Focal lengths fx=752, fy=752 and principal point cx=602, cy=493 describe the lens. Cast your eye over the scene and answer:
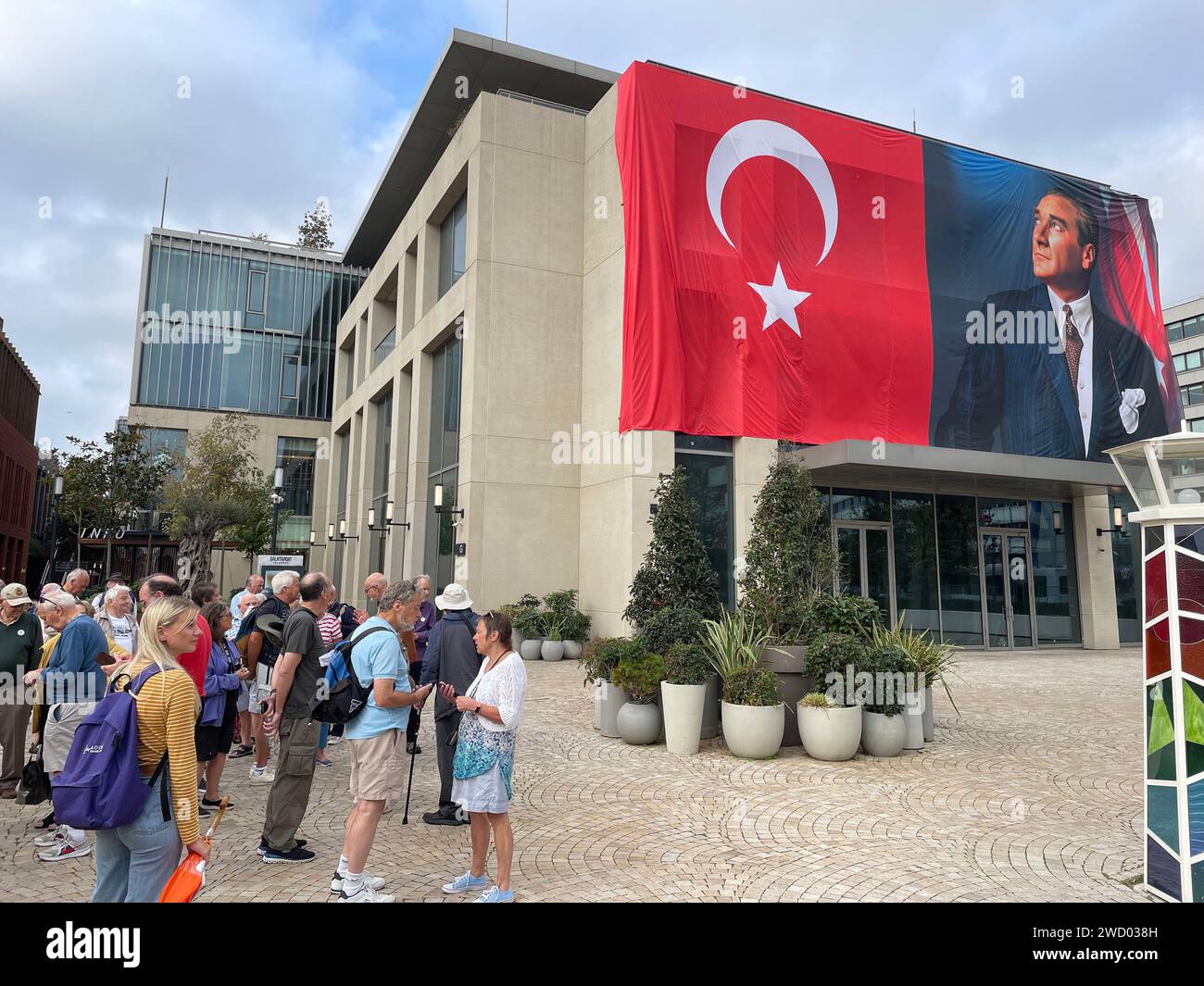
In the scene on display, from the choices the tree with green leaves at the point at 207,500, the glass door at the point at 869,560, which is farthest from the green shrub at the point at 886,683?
the tree with green leaves at the point at 207,500

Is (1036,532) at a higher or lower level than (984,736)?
higher

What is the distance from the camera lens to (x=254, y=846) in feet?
17.1

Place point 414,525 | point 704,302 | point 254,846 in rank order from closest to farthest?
point 254,846
point 704,302
point 414,525

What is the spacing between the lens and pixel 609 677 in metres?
8.98

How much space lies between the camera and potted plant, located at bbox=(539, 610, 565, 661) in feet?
57.8

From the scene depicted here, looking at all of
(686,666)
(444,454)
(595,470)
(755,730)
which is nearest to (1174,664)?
(755,730)

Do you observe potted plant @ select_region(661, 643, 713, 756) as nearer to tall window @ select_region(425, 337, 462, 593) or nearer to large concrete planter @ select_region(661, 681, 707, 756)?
large concrete planter @ select_region(661, 681, 707, 756)

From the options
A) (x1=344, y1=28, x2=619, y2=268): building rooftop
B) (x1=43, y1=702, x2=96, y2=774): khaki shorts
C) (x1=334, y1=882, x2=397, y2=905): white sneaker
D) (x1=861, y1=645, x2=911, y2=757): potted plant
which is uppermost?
(x1=344, y1=28, x2=619, y2=268): building rooftop

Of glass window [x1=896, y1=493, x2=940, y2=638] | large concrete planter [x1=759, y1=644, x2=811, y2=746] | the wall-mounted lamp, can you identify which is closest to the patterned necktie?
glass window [x1=896, y1=493, x2=940, y2=638]

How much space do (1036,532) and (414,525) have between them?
18952mm

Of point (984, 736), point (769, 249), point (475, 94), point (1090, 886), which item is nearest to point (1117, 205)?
point (769, 249)

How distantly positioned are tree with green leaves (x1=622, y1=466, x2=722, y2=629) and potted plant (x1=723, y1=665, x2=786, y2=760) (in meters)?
1.29
